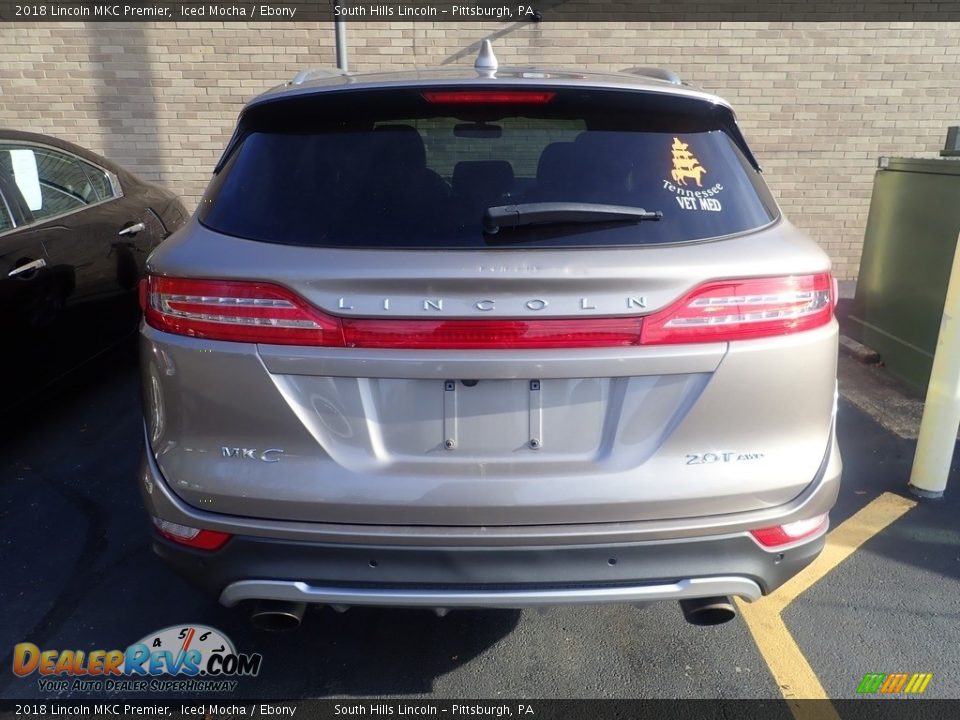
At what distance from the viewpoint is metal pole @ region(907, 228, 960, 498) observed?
342cm

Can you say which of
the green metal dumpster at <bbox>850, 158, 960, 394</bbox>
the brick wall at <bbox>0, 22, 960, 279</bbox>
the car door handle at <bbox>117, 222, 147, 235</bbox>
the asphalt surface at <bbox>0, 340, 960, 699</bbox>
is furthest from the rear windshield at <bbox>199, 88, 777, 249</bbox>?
the brick wall at <bbox>0, 22, 960, 279</bbox>

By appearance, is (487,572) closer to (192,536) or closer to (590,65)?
(192,536)

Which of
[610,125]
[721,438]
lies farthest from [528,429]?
[610,125]

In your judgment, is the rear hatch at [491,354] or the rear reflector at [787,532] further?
the rear reflector at [787,532]

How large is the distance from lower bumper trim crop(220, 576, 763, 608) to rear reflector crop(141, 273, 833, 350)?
64cm

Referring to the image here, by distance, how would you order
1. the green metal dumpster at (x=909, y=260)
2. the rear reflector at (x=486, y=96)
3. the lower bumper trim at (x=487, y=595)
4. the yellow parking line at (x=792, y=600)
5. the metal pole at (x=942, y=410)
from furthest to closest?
the green metal dumpster at (x=909, y=260) < the metal pole at (x=942, y=410) < the yellow parking line at (x=792, y=600) < the rear reflector at (x=486, y=96) < the lower bumper trim at (x=487, y=595)

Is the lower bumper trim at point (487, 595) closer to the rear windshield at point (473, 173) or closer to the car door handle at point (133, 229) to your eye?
the rear windshield at point (473, 173)

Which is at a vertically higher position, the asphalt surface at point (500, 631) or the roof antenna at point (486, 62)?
the roof antenna at point (486, 62)

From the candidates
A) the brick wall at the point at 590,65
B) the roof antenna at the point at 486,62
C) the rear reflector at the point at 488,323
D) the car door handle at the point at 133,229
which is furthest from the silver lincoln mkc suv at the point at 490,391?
the brick wall at the point at 590,65

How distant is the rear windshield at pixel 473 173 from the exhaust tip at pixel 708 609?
101cm

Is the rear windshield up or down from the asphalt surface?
up

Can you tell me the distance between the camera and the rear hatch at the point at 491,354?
1826 mm

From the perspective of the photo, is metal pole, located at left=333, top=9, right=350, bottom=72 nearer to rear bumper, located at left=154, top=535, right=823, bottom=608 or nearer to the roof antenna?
the roof antenna

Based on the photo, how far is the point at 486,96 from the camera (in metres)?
2.17
